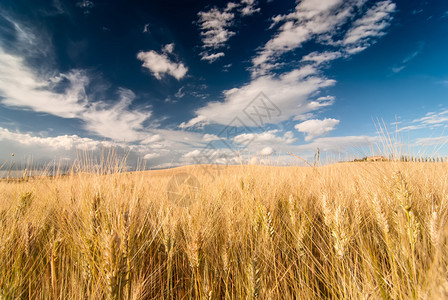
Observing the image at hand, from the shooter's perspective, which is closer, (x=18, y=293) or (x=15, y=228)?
(x=18, y=293)

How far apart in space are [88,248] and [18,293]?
1.88ft

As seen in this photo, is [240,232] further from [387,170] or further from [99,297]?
[387,170]

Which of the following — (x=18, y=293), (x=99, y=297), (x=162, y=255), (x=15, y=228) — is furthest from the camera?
(x=162, y=255)

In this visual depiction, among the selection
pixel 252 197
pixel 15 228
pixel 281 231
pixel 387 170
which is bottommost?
pixel 281 231

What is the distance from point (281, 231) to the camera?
6.27ft

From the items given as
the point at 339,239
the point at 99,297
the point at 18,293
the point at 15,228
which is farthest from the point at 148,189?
the point at 339,239

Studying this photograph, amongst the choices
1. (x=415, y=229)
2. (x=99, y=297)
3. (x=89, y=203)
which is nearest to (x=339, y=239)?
(x=415, y=229)

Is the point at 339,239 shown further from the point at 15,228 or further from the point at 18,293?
the point at 15,228

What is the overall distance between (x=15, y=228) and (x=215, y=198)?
1.96 m

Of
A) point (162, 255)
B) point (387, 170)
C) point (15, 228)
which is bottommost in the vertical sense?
point (162, 255)

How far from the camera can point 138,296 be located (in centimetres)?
110

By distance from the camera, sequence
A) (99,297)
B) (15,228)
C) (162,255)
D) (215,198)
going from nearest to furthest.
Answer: (99,297) → (15,228) → (162,255) → (215,198)

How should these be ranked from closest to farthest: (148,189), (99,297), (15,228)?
(99,297)
(15,228)
(148,189)

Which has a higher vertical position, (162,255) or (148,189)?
(148,189)
